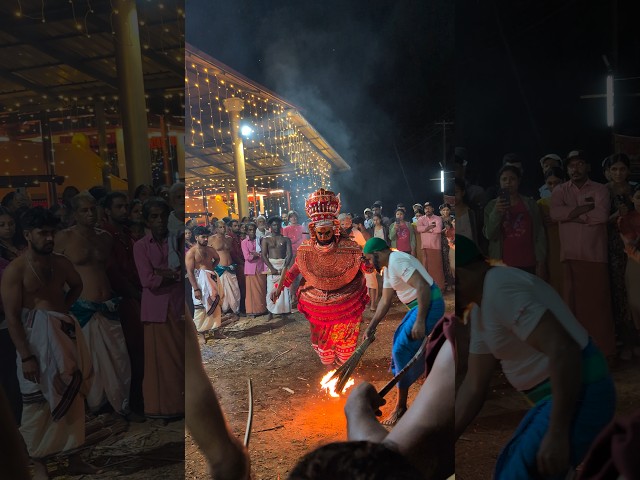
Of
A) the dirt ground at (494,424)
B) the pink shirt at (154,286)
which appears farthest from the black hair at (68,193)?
the dirt ground at (494,424)

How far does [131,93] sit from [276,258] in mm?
782

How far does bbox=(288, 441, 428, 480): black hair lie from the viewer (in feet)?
3.06

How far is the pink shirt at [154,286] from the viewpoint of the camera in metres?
1.53

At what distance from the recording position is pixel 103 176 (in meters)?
1.50

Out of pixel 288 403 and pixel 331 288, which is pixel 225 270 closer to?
pixel 331 288

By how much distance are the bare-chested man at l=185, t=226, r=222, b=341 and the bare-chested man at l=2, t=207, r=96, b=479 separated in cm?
38

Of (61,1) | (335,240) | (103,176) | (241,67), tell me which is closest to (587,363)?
(335,240)

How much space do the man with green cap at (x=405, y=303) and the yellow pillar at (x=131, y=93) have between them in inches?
33.1

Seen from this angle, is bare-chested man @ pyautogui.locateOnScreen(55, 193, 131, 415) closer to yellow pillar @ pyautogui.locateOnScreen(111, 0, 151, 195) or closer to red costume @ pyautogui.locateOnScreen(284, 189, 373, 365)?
yellow pillar @ pyautogui.locateOnScreen(111, 0, 151, 195)

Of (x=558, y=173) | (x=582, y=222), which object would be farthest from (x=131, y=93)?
(x=582, y=222)

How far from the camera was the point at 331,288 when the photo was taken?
1.93 metres

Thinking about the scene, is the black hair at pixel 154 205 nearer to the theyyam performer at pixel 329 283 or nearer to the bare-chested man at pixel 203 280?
the bare-chested man at pixel 203 280

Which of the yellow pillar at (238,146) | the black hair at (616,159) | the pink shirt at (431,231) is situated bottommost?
the pink shirt at (431,231)

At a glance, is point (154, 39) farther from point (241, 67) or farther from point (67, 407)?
point (67, 407)
